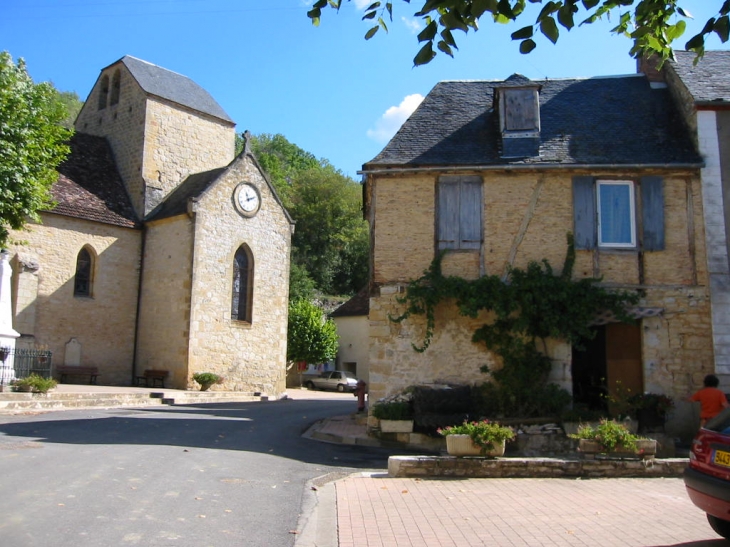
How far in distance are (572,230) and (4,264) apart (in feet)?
46.6

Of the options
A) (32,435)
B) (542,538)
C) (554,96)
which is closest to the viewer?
(542,538)

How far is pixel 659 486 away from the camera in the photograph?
816 centimetres

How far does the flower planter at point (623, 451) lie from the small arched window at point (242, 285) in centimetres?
1717

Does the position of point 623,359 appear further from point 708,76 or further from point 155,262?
point 155,262

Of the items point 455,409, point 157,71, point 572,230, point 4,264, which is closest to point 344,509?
point 455,409

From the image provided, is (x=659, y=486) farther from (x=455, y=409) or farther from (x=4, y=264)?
(x=4, y=264)

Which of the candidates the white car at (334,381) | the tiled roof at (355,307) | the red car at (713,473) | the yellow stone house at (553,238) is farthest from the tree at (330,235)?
the red car at (713,473)

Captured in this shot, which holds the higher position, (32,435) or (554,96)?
(554,96)

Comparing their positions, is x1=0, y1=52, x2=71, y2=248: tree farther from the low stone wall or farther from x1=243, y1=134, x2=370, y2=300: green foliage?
x1=243, y1=134, x2=370, y2=300: green foliage

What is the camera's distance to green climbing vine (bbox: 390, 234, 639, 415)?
12312mm

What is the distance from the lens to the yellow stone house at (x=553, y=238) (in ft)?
41.8

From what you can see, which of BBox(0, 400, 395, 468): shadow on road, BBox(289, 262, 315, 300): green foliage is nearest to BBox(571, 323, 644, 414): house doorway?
BBox(0, 400, 395, 468): shadow on road

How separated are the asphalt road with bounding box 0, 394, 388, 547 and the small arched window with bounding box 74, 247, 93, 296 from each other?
32.9ft

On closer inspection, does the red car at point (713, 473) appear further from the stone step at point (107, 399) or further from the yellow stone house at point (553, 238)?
the stone step at point (107, 399)
